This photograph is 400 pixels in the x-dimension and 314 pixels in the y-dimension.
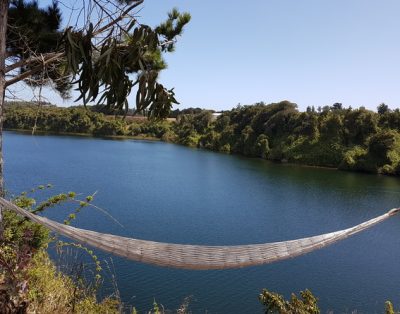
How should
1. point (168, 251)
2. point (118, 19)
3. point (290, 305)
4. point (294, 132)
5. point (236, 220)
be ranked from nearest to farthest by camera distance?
1. point (168, 251)
2. point (118, 19)
3. point (290, 305)
4. point (236, 220)
5. point (294, 132)

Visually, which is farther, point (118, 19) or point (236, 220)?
point (236, 220)

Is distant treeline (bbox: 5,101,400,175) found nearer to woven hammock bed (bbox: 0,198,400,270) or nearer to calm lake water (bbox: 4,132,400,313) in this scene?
calm lake water (bbox: 4,132,400,313)

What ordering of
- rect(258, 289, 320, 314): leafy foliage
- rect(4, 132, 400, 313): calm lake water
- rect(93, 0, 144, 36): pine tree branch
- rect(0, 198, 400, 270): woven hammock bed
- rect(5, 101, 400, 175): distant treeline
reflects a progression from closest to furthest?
rect(0, 198, 400, 270): woven hammock bed, rect(93, 0, 144, 36): pine tree branch, rect(258, 289, 320, 314): leafy foliage, rect(4, 132, 400, 313): calm lake water, rect(5, 101, 400, 175): distant treeline

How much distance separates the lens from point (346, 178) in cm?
2981

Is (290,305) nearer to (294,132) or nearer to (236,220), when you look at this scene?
(236,220)

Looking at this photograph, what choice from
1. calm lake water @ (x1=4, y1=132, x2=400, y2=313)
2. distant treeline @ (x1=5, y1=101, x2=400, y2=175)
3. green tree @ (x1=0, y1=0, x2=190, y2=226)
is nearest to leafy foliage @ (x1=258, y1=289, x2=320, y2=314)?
calm lake water @ (x1=4, y1=132, x2=400, y2=313)

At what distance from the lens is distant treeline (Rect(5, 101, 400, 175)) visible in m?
34.8

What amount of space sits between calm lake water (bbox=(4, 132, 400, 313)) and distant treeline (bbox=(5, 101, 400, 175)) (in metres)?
4.89

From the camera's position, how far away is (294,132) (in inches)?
1681

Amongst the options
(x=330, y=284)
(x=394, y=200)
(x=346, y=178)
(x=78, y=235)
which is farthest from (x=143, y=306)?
(x=346, y=178)

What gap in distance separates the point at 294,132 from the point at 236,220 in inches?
1160

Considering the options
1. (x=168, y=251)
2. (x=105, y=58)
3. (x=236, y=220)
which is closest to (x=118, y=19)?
(x=105, y=58)

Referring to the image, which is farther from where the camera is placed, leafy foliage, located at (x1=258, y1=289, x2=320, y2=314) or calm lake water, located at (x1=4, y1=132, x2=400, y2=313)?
calm lake water, located at (x1=4, y1=132, x2=400, y2=313)

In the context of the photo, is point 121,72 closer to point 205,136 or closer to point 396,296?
point 396,296
